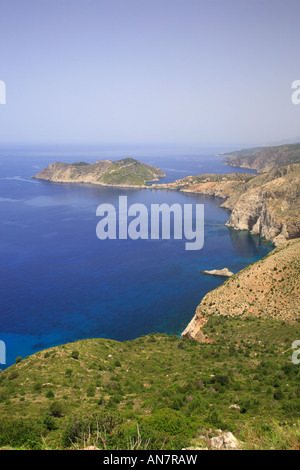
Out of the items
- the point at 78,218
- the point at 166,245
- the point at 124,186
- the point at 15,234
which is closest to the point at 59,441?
the point at 166,245

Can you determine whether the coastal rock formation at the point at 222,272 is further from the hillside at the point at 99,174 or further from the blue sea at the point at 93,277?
the hillside at the point at 99,174

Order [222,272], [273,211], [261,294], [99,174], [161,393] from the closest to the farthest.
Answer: [161,393]
[261,294]
[222,272]
[273,211]
[99,174]

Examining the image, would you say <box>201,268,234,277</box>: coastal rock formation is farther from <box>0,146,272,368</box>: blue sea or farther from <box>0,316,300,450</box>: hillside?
<box>0,316,300,450</box>: hillside

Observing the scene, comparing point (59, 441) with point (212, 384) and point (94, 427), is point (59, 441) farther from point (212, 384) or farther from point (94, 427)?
point (212, 384)

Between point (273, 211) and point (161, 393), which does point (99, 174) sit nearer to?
point (273, 211)

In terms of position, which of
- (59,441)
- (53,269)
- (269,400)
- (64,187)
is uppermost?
(64,187)

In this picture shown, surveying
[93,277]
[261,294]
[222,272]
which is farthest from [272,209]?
[261,294]
